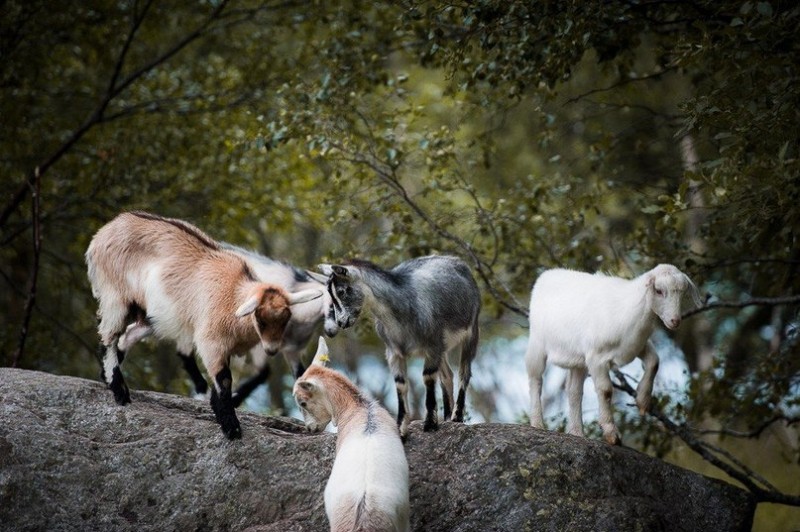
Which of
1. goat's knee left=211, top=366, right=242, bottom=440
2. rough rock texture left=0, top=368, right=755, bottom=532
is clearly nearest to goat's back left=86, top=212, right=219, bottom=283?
goat's knee left=211, top=366, right=242, bottom=440

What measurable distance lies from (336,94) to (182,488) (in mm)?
4843

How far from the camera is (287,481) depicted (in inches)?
282

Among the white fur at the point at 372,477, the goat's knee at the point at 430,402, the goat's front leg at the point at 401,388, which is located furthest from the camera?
the goat's knee at the point at 430,402

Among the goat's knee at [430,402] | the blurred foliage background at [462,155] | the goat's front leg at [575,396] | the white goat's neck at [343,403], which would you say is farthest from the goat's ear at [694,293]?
the white goat's neck at [343,403]

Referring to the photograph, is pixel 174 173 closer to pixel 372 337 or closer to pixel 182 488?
pixel 372 337

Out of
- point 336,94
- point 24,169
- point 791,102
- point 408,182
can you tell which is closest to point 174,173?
point 24,169

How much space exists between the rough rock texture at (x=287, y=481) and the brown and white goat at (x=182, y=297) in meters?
0.38

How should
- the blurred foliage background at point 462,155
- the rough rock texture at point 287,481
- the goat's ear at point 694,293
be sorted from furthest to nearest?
the blurred foliage background at point 462,155 < the goat's ear at point 694,293 < the rough rock texture at point 287,481

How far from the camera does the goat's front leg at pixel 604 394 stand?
24.3ft

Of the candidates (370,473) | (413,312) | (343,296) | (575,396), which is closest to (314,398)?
(343,296)

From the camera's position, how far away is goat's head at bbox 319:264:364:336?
23.8 ft

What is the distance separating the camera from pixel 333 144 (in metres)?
9.72

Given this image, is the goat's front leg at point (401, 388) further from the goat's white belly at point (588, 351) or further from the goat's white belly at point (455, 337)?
the goat's white belly at point (588, 351)

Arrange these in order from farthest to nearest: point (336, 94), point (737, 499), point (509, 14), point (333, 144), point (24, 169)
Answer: point (24, 169) < point (336, 94) < point (333, 144) < point (509, 14) < point (737, 499)
